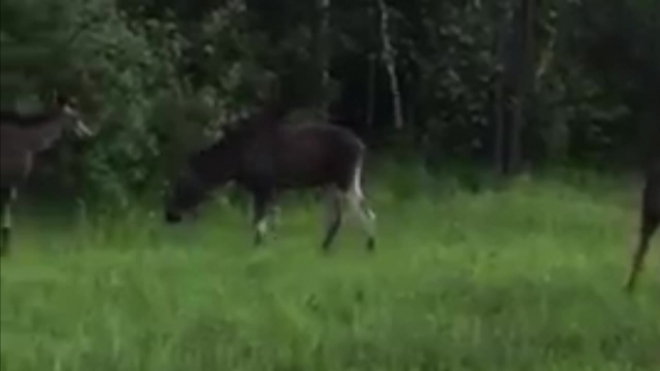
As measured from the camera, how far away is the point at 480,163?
26188 millimetres

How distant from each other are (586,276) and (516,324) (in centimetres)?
243

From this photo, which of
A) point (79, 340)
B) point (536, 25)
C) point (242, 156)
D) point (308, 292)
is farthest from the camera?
point (536, 25)

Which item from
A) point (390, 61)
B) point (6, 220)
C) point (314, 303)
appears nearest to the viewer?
point (314, 303)

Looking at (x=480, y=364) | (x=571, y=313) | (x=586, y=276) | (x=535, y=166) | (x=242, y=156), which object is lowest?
(x=535, y=166)

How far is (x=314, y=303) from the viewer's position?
36.5 feet

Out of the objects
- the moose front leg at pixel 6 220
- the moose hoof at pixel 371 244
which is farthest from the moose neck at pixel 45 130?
the moose hoof at pixel 371 244

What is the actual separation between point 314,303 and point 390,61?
1522cm

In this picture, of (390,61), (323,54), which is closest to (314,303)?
(323,54)

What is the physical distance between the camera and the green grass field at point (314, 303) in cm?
939

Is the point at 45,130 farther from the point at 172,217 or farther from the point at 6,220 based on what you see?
the point at 172,217

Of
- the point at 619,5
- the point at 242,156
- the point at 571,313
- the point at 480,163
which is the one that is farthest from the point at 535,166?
the point at 571,313

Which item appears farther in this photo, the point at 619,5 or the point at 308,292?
the point at 619,5

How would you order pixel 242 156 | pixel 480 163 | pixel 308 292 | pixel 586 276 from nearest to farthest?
pixel 308 292
pixel 586 276
pixel 242 156
pixel 480 163

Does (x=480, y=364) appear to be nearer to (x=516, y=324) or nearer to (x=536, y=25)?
(x=516, y=324)
